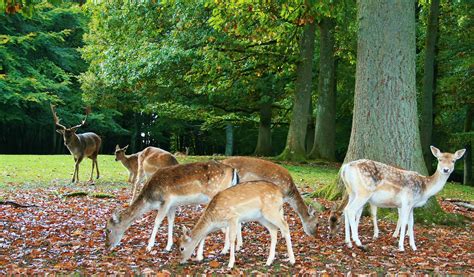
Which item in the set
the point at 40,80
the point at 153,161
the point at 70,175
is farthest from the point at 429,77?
the point at 40,80

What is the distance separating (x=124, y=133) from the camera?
4062 centimetres

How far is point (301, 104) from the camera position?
71.5 feet

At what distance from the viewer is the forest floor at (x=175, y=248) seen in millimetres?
6426

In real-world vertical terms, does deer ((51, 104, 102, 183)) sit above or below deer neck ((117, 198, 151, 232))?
above

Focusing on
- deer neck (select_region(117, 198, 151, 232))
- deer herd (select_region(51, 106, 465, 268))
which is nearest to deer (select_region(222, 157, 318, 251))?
deer herd (select_region(51, 106, 465, 268))

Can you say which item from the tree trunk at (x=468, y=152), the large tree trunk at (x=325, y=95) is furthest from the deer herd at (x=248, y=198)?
the tree trunk at (x=468, y=152)

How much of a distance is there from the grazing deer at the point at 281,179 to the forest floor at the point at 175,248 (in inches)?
11.2

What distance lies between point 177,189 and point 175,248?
73 cm

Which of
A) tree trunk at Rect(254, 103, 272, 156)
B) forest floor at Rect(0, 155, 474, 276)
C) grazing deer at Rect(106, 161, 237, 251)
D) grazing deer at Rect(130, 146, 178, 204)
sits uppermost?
tree trunk at Rect(254, 103, 272, 156)

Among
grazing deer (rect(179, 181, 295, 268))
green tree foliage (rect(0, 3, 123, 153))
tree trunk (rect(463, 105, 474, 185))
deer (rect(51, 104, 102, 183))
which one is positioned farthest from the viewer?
green tree foliage (rect(0, 3, 123, 153))

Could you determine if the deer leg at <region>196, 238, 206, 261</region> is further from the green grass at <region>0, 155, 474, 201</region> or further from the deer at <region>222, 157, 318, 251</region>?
the green grass at <region>0, 155, 474, 201</region>

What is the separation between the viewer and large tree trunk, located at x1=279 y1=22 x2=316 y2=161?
2148 centimetres

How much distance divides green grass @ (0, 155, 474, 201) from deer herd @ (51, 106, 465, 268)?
6068 mm

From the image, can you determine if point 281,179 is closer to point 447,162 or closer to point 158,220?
point 158,220
